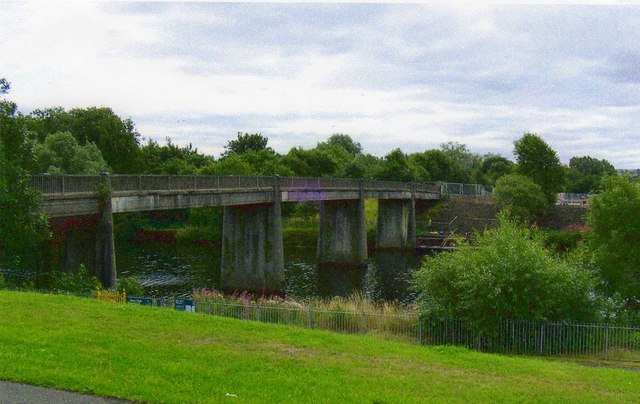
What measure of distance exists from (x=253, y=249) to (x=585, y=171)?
498 ft

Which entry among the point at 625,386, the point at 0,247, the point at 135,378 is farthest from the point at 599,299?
the point at 0,247

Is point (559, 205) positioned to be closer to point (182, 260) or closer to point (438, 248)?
point (438, 248)

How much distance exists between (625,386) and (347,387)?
22.4ft

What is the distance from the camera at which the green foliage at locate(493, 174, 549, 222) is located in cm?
8525

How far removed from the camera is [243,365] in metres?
13.6

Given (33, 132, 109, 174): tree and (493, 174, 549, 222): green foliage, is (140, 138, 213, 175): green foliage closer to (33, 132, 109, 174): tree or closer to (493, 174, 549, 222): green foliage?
(33, 132, 109, 174): tree

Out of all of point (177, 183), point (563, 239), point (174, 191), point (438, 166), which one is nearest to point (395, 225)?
point (563, 239)

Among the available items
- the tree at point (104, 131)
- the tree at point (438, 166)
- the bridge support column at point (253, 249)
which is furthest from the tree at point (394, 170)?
the bridge support column at point (253, 249)

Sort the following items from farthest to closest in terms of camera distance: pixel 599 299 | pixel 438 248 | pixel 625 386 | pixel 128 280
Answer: pixel 438 248, pixel 128 280, pixel 599 299, pixel 625 386

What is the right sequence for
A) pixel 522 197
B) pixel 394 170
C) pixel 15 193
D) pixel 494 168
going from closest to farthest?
pixel 15 193 → pixel 522 197 → pixel 394 170 → pixel 494 168

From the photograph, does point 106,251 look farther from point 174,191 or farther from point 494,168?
point 494,168

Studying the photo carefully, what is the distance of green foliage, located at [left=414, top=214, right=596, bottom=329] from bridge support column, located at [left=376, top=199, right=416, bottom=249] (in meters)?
59.2

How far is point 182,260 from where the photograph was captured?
70.6 m

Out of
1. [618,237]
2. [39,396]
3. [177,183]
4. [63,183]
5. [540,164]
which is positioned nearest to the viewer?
[39,396]
